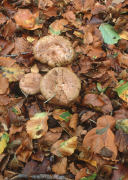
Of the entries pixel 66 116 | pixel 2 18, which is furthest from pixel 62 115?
pixel 2 18

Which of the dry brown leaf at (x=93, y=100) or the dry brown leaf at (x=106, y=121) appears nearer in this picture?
the dry brown leaf at (x=106, y=121)

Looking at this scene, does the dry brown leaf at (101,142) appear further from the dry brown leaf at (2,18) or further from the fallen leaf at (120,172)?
the dry brown leaf at (2,18)

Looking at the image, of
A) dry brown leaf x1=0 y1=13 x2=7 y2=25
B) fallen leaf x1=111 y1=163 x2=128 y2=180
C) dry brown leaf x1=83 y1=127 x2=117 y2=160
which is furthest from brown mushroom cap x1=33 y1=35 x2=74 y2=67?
fallen leaf x1=111 y1=163 x2=128 y2=180

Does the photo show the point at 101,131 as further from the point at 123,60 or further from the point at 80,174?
the point at 123,60

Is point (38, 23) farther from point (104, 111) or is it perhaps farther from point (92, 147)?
point (92, 147)

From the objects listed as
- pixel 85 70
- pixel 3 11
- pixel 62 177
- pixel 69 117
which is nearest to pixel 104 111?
pixel 69 117

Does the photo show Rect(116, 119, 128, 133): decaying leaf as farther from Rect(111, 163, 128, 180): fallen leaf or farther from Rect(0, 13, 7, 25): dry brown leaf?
Rect(0, 13, 7, 25): dry brown leaf

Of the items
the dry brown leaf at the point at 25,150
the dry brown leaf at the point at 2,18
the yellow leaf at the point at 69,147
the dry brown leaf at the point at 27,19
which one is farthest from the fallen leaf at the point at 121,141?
the dry brown leaf at the point at 2,18
